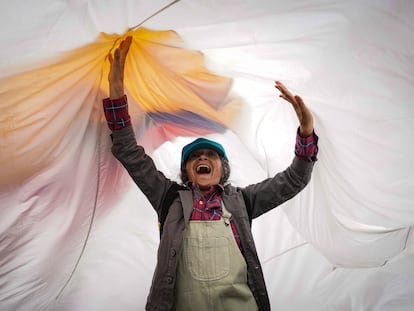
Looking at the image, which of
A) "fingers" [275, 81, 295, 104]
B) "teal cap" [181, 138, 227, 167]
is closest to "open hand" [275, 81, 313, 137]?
"fingers" [275, 81, 295, 104]

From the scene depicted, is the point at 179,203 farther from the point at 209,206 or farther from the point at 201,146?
the point at 201,146

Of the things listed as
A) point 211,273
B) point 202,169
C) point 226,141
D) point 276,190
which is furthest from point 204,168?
point 226,141

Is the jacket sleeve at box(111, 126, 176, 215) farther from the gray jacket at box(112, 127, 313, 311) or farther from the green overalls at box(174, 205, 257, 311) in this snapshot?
the green overalls at box(174, 205, 257, 311)

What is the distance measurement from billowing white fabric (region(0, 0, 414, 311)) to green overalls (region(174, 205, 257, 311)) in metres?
0.44

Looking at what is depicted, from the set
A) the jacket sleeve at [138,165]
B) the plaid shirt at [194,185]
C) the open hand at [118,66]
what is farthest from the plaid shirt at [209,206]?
the open hand at [118,66]

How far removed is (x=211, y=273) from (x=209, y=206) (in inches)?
7.9

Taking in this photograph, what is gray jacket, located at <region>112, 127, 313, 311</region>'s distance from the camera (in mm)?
1265

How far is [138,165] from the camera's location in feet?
4.48

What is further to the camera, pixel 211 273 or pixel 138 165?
pixel 138 165

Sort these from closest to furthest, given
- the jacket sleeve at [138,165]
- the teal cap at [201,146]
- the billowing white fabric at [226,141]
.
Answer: the billowing white fabric at [226,141] → the jacket sleeve at [138,165] → the teal cap at [201,146]

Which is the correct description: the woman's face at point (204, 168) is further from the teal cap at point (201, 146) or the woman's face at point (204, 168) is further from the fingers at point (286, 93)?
the fingers at point (286, 93)

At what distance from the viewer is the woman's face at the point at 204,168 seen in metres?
1.42

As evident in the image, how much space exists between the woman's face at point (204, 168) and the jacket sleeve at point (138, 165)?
0.08m

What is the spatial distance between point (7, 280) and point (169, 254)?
0.49 meters
